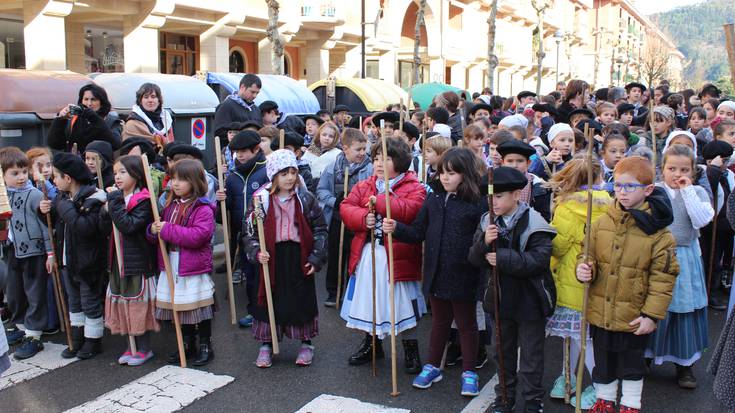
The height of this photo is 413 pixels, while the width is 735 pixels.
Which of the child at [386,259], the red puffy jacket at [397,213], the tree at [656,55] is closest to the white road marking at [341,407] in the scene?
the child at [386,259]

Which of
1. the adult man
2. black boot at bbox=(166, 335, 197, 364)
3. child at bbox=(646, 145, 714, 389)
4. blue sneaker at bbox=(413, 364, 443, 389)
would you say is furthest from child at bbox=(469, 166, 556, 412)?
the adult man

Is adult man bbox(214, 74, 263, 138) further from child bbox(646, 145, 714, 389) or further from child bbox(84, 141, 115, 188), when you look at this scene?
child bbox(646, 145, 714, 389)

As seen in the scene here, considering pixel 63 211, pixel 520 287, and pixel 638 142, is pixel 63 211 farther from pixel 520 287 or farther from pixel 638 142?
pixel 638 142

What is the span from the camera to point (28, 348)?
18.8ft

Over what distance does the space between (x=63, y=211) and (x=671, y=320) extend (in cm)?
453

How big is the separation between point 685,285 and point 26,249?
510cm

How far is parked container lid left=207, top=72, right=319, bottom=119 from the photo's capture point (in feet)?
48.1

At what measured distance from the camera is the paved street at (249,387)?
4734 millimetres

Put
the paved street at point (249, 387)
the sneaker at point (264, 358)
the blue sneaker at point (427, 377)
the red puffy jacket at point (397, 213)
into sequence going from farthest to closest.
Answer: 1. the sneaker at point (264, 358)
2. the red puffy jacket at point (397, 213)
3. the blue sneaker at point (427, 377)
4. the paved street at point (249, 387)

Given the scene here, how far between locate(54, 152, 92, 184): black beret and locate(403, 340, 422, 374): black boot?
2805mm

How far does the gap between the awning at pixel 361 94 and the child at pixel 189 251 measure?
1265cm

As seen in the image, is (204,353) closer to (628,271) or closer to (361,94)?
(628,271)

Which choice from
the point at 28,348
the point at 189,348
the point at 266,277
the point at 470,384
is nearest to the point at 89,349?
the point at 28,348

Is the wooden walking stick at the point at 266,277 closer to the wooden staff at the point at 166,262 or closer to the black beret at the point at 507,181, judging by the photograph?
the wooden staff at the point at 166,262
